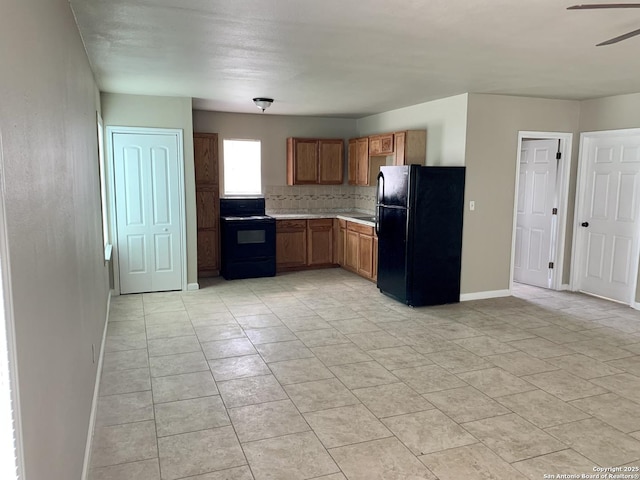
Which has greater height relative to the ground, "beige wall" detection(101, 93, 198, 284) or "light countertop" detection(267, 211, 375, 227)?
"beige wall" detection(101, 93, 198, 284)

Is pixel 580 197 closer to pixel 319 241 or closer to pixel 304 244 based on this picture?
pixel 319 241

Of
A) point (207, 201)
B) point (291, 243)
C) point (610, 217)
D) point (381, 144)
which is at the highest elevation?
point (381, 144)

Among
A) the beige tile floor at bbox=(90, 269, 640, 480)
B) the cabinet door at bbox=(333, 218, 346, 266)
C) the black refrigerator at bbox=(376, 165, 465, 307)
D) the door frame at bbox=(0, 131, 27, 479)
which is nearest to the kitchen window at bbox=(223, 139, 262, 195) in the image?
the cabinet door at bbox=(333, 218, 346, 266)

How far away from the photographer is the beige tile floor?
8.16ft

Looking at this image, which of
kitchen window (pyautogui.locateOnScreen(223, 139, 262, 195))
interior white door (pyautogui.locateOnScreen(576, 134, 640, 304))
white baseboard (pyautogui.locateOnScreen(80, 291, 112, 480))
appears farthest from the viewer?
kitchen window (pyautogui.locateOnScreen(223, 139, 262, 195))

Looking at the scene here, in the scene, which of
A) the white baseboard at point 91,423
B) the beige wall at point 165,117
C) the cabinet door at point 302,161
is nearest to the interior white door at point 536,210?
the cabinet door at point 302,161

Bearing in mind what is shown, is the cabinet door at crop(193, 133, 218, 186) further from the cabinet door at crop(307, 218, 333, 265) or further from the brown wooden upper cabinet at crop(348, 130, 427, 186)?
the brown wooden upper cabinet at crop(348, 130, 427, 186)

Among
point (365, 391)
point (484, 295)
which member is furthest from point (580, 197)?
point (365, 391)

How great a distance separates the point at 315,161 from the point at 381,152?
1.36 meters

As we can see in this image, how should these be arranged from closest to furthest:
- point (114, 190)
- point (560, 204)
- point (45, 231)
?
point (45, 231) < point (114, 190) < point (560, 204)

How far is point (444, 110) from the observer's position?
5.72m

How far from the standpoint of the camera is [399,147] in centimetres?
618

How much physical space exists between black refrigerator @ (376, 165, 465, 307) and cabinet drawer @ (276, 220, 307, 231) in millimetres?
2016

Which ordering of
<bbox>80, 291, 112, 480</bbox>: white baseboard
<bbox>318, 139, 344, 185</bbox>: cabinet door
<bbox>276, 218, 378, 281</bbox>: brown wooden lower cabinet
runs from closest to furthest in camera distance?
1. <bbox>80, 291, 112, 480</bbox>: white baseboard
2. <bbox>276, 218, 378, 281</bbox>: brown wooden lower cabinet
3. <bbox>318, 139, 344, 185</bbox>: cabinet door
